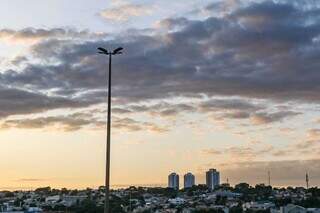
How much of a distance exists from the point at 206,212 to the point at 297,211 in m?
14.3

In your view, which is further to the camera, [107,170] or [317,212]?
[317,212]

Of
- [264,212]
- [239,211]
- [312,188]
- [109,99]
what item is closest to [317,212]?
[264,212]

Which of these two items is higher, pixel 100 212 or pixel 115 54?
pixel 115 54

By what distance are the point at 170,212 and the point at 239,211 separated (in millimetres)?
15316

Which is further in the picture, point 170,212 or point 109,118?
point 170,212

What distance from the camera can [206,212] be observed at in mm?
105000

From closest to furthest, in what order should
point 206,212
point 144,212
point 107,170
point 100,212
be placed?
point 107,170, point 100,212, point 206,212, point 144,212

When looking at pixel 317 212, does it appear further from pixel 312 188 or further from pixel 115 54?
pixel 312 188

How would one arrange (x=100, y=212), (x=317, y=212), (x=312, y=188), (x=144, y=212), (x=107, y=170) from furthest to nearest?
(x=312, y=188), (x=144, y=212), (x=317, y=212), (x=100, y=212), (x=107, y=170)

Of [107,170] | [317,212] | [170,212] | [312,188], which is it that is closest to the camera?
[107,170]

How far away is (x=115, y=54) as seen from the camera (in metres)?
31.4

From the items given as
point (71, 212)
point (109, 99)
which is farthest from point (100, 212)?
point (109, 99)

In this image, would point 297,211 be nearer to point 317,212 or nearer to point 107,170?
point 317,212

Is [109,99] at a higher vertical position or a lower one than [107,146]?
higher
